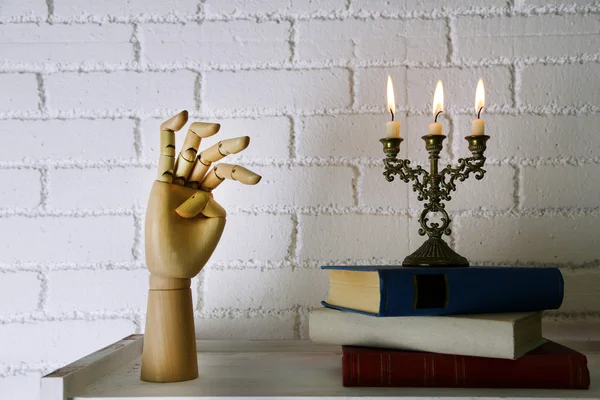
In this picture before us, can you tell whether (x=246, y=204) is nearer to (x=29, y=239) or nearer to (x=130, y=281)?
(x=130, y=281)

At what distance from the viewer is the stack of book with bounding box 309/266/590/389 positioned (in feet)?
2.20

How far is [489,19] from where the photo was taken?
3.39ft

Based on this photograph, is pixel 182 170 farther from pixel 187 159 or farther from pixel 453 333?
pixel 453 333

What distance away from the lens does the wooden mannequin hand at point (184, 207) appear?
72 centimetres

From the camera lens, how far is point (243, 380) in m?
0.74

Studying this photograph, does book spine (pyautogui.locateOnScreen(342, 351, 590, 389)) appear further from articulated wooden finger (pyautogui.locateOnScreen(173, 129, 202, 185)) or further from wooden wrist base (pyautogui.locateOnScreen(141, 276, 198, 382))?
articulated wooden finger (pyautogui.locateOnScreen(173, 129, 202, 185))

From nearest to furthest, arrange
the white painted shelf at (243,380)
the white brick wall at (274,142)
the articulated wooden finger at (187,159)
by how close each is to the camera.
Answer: the white painted shelf at (243,380)
the articulated wooden finger at (187,159)
the white brick wall at (274,142)

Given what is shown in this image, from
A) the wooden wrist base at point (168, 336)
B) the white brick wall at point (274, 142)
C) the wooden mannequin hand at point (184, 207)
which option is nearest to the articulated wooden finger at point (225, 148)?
the wooden mannequin hand at point (184, 207)

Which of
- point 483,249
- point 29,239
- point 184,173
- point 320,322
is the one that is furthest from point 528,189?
point 29,239

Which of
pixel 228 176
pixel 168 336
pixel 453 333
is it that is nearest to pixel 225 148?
pixel 228 176

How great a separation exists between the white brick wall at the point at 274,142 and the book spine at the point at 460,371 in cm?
33

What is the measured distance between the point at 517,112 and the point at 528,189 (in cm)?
14

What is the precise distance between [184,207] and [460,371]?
1.27 ft

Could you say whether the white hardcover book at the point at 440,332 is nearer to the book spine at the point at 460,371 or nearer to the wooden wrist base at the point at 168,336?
the book spine at the point at 460,371
